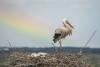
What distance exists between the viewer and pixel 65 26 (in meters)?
14.9

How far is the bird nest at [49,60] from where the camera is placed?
43.6 feet

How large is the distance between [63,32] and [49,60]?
1.52m

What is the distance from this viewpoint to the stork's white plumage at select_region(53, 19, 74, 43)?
14.5 metres

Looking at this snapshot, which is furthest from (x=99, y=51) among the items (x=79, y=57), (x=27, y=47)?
(x=79, y=57)

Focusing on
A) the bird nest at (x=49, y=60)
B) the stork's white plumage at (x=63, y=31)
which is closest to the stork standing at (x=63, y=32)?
the stork's white plumage at (x=63, y=31)

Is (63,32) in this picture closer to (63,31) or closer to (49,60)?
(63,31)

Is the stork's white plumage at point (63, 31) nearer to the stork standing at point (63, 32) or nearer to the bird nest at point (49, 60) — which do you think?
the stork standing at point (63, 32)

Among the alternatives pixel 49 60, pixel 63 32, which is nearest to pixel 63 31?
pixel 63 32

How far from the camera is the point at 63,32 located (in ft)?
48.0

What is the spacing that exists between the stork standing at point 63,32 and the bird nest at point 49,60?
0.75 meters

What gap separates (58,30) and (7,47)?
1.43 m

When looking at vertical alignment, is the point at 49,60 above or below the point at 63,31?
below

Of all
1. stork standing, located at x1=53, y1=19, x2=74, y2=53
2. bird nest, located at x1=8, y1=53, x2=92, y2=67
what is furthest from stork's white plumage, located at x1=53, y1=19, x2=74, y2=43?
bird nest, located at x1=8, y1=53, x2=92, y2=67

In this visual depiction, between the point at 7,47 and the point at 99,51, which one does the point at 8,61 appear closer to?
the point at 7,47
